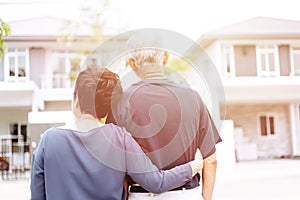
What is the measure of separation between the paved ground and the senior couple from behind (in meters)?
2.72

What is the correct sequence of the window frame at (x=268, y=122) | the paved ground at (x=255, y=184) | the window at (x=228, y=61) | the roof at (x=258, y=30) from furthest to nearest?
the window at (x=228, y=61), the window frame at (x=268, y=122), the roof at (x=258, y=30), the paved ground at (x=255, y=184)

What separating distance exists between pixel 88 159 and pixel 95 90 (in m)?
0.17

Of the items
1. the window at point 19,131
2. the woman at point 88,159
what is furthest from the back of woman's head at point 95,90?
the window at point 19,131

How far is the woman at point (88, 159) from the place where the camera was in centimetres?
105

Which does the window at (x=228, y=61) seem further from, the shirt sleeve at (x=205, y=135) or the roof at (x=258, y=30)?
the shirt sleeve at (x=205, y=135)

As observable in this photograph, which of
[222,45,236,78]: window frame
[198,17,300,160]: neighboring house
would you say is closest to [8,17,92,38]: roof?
[198,17,300,160]: neighboring house

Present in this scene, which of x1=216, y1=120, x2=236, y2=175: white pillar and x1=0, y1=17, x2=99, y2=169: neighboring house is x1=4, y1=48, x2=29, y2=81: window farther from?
x1=216, y1=120, x2=236, y2=175: white pillar

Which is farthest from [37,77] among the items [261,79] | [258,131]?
[258,131]

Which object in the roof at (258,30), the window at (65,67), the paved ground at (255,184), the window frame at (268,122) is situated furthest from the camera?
the window frame at (268,122)

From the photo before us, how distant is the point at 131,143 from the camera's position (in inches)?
42.3

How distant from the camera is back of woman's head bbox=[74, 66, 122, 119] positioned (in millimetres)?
1101

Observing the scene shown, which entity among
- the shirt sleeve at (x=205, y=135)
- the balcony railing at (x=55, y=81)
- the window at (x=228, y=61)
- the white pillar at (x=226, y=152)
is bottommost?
the white pillar at (x=226, y=152)

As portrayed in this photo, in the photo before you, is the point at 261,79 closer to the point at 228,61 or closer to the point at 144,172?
the point at 228,61

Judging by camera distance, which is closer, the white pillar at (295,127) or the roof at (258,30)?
the roof at (258,30)
